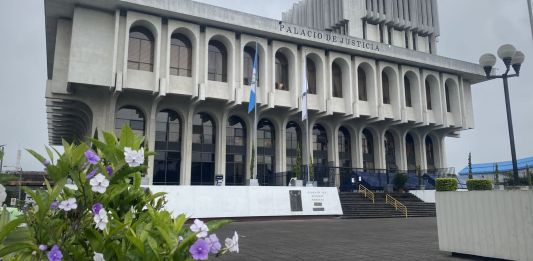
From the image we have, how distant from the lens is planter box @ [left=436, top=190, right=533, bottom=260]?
24.7 ft

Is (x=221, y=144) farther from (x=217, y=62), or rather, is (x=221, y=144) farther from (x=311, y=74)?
(x=311, y=74)

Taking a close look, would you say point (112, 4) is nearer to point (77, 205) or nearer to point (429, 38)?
point (77, 205)

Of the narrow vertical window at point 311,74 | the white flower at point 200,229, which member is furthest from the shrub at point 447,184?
the narrow vertical window at point 311,74

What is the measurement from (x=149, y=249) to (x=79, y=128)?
40089 mm

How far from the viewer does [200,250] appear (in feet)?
6.40

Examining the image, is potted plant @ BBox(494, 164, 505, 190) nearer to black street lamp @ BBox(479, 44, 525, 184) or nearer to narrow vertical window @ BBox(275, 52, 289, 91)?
black street lamp @ BBox(479, 44, 525, 184)

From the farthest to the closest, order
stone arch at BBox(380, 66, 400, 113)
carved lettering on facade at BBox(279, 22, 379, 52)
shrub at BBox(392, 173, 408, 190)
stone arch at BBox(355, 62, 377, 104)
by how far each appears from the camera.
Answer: stone arch at BBox(380, 66, 400, 113) → stone arch at BBox(355, 62, 377, 104) → shrub at BBox(392, 173, 408, 190) → carved lettering on facade at BBox(279, 22, 379, 52)

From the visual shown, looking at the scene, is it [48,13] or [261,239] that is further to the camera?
[48,13]

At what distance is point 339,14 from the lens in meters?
46.1

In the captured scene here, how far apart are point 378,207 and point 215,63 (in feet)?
54.3

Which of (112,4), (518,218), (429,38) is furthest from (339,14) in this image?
(518,218)

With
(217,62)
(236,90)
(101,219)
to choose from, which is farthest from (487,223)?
(217,62)

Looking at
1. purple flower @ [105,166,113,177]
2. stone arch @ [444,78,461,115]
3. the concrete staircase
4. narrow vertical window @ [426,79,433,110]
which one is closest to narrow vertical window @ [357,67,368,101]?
narrow vertical window @ [426,79,433,110]

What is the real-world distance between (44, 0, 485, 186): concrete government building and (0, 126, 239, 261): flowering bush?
2377cm
